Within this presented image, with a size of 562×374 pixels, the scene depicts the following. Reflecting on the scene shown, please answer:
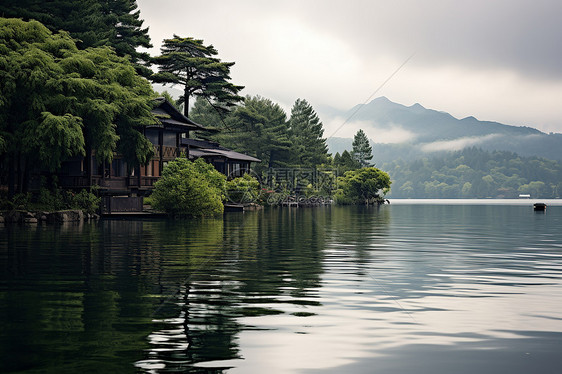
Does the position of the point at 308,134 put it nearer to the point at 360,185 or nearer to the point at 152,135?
the point at 360,185

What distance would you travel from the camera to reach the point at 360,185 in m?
138

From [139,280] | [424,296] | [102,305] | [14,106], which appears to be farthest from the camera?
[14,106]

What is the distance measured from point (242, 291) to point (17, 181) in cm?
4421

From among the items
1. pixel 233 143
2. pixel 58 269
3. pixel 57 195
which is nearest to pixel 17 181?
pixel 57 195

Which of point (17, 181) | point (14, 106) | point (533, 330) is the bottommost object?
point (533, 330)

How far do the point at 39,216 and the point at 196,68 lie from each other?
150 feet

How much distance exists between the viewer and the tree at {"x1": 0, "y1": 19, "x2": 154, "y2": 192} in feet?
147

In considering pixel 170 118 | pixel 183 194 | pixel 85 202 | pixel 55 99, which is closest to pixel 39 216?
pixel 85 202

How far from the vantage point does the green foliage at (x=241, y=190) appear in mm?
79500

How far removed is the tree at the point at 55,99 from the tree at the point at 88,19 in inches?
190

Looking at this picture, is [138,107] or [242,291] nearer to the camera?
[242,291]

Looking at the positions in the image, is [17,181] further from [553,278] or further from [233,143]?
[233,143]

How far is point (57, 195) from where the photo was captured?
5144 cm

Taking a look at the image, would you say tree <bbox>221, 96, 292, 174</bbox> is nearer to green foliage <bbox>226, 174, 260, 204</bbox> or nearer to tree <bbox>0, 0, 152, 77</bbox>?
green foliage <bbox>226, 174, 260, 204</bbox>
